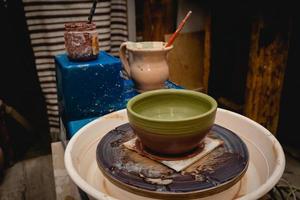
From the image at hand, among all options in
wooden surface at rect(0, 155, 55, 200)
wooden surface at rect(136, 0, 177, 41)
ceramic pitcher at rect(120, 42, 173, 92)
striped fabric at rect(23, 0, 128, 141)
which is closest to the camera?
ceramic pitcher at rect(120, 42, 173, 92)

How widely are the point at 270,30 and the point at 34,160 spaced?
82.0 inches

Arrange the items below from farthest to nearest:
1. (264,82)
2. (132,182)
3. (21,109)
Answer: (21,109)
(264,82)
(132,182)

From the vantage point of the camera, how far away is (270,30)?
5.86 ft

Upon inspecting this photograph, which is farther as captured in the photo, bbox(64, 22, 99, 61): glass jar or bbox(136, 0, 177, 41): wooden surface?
bbox(136, 0, 177, 41): wooden surface

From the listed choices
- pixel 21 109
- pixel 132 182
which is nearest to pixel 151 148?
pixel 132 182

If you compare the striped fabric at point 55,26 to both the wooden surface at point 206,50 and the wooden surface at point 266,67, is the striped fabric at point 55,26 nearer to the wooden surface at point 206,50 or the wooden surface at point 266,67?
the wooden surface at point 206,50

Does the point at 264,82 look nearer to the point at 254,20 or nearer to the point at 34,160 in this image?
the point at 254,20

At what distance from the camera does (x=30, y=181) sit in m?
2.11

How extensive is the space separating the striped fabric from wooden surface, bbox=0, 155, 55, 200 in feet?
1.05

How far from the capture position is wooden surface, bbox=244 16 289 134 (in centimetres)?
178

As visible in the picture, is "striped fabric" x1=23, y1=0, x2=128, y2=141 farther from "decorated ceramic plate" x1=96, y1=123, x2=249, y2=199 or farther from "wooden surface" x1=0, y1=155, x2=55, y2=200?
"decorated ceramic plate" x1=96, y1=123, x2=249, y2=199

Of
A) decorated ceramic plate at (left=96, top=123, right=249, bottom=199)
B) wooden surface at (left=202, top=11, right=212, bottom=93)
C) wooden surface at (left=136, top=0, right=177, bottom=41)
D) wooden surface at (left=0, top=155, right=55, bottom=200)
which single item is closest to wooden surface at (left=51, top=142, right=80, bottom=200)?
decorated ceramic plate at (left=96, top=123, right=249, bottom=199)

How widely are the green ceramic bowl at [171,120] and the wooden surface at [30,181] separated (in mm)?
1487

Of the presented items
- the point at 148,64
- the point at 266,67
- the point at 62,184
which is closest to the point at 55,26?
the point at 148,64
